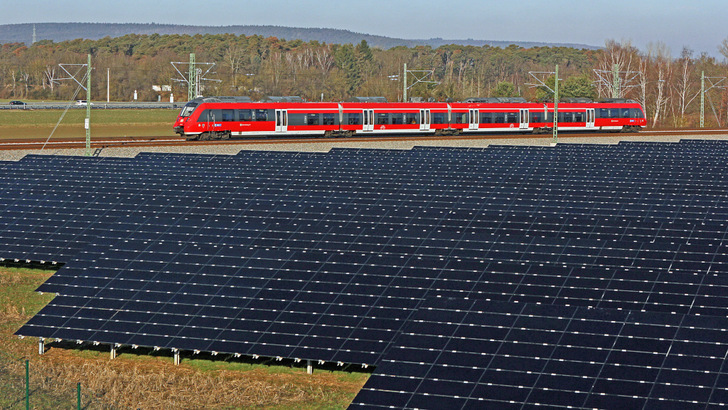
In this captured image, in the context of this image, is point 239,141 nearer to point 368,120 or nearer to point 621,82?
point 368,120

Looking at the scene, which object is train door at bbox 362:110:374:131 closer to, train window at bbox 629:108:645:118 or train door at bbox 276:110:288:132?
train door at bbox 276:110:288:132

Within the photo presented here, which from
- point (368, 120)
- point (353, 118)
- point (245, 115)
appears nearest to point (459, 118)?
point (368, 120)

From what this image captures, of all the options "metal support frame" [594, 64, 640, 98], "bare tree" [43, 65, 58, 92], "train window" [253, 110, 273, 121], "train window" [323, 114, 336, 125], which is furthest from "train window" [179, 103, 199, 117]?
"bare tree" [43, 65, 58, 92]

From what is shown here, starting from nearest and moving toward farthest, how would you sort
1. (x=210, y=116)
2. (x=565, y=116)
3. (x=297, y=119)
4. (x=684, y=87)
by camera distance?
(x=210, y=116), (x=297, y=119), (x=565, y=116), (x=684, y=87)

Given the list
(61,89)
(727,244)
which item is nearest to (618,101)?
(727,244)

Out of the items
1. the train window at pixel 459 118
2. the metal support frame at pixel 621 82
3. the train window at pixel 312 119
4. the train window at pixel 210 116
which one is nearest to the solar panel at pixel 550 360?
the train window at pixel 210 116

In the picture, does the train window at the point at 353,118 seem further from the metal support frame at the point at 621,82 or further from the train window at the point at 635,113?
the metal support frame at the point at 621,82
